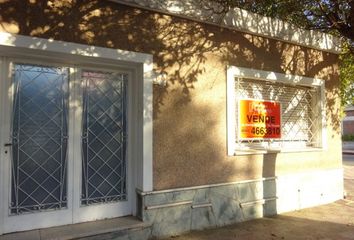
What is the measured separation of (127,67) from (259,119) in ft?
8.84

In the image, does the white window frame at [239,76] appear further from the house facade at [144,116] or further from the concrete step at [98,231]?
the concrete step at [98,231]

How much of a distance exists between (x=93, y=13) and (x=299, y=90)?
4.42 metres

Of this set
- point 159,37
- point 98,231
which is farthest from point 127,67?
point 98,231

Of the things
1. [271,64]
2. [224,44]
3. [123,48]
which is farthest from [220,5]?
[123,48]

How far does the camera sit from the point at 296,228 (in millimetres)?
5574

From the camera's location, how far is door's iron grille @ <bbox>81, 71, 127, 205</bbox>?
4906 mm

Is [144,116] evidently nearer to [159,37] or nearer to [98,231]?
[159,37]

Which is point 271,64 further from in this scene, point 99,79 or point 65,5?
point 65,5

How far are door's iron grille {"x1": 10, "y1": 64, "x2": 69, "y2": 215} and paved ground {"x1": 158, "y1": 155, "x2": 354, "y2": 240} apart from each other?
1876mm

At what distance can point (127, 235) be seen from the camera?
183 inches

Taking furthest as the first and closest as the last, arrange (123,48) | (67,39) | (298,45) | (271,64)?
(298,45) → (271,64) → (123,48) → (67,39)

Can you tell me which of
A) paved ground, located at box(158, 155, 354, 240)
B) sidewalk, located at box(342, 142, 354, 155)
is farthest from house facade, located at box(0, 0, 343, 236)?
sidewalk, located at box(342, 142, 354, 155)

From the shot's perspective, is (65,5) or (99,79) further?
(99,79)

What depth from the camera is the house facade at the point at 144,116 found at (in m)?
4.45
